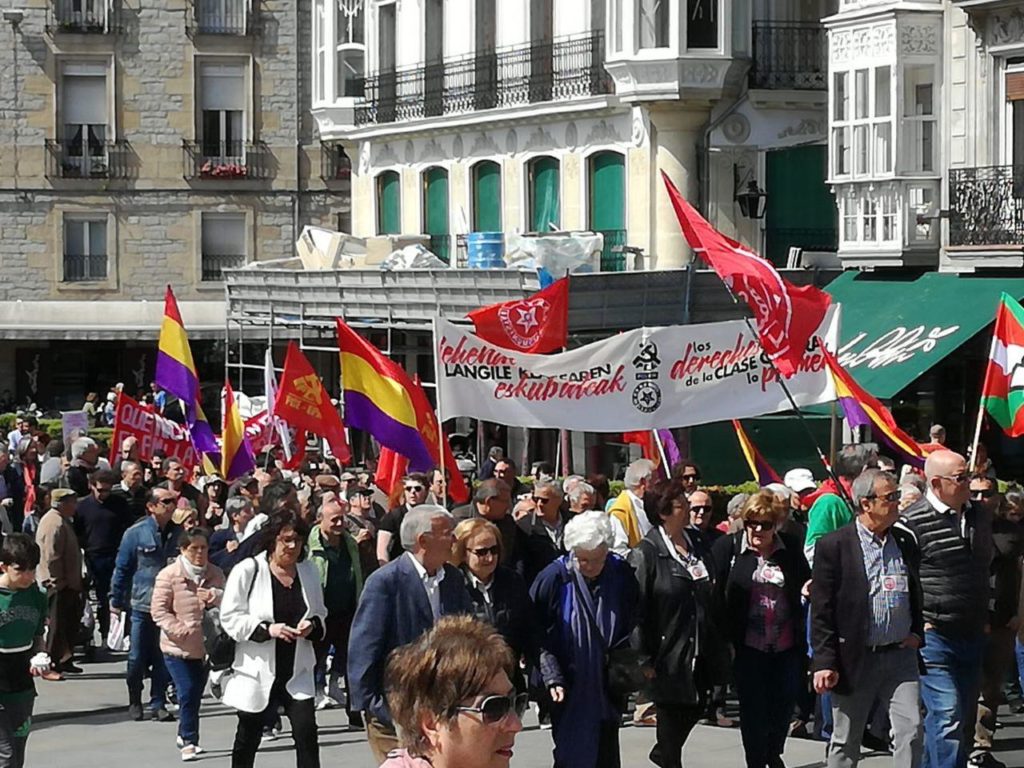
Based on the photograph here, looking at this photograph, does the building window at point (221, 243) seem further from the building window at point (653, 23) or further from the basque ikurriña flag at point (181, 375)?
the basque ikurriña flag at point (181, 375)

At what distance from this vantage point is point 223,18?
1844 inches

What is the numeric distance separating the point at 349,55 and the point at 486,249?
7862mm

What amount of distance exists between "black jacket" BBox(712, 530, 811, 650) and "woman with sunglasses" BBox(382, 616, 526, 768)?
609 cm

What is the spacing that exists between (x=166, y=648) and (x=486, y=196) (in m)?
21.4

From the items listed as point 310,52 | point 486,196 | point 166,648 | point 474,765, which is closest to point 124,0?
point 310,52

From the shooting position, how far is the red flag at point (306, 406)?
1933 centimetres

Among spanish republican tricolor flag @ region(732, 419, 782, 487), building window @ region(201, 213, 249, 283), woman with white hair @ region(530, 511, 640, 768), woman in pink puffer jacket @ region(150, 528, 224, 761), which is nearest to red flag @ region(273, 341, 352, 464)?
spanish republican tricolor flag @ region(732, 419, 782, 487)

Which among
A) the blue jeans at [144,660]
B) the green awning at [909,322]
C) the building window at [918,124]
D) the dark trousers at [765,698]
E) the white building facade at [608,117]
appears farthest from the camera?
the white building facade at [608,117]

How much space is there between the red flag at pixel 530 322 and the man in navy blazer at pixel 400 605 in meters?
7.75

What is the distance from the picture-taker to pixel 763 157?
98.0ft

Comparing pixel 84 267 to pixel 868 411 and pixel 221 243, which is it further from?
pixel 868 411

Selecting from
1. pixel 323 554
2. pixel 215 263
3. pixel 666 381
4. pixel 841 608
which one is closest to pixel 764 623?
pixel 841 608

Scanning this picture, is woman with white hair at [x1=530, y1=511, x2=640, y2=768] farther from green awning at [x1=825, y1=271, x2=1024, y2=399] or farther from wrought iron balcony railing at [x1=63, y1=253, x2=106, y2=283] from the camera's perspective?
wrought iron balcony railing at [x1=63, y1=253, x2=106, y2=283]

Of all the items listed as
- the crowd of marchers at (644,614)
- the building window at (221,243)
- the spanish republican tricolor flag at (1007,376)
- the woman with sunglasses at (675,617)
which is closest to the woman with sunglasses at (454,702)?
the crowd of marchers at (644,614)
